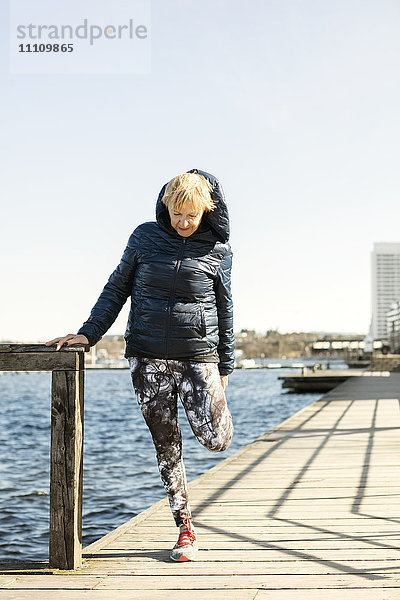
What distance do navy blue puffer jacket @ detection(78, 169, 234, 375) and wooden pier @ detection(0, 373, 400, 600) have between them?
88cm

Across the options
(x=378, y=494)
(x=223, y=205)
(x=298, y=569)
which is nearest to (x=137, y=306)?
(x=223, y=205)

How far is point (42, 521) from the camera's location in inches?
357

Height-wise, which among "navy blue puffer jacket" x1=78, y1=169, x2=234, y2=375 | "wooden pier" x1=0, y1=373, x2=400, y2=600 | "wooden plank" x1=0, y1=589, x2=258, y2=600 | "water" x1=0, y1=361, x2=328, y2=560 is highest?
"navy blue puffer jacket" x1=78, y1=169, x2=234, y2=375

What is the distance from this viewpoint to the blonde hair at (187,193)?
3.27 meters

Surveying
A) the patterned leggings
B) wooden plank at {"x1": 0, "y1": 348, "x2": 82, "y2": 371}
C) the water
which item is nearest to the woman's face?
the patterned leggings

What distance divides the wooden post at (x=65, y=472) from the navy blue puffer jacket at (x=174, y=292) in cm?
24

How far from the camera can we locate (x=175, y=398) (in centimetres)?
343

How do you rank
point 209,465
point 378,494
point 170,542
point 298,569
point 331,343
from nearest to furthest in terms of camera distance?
point 298,569
point 170,542
point 378,494
point 209,465
point 331,343

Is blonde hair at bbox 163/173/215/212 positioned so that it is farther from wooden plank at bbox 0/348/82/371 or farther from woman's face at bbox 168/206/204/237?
wooden plank at bbox 0/348/82/371

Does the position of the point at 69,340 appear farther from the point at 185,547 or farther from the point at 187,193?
the point at 185,547

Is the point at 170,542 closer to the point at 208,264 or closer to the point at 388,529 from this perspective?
the point at 388,529

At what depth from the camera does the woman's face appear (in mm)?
3301

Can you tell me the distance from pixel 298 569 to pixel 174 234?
4.89 ft

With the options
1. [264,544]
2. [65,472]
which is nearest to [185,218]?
[65,472]
